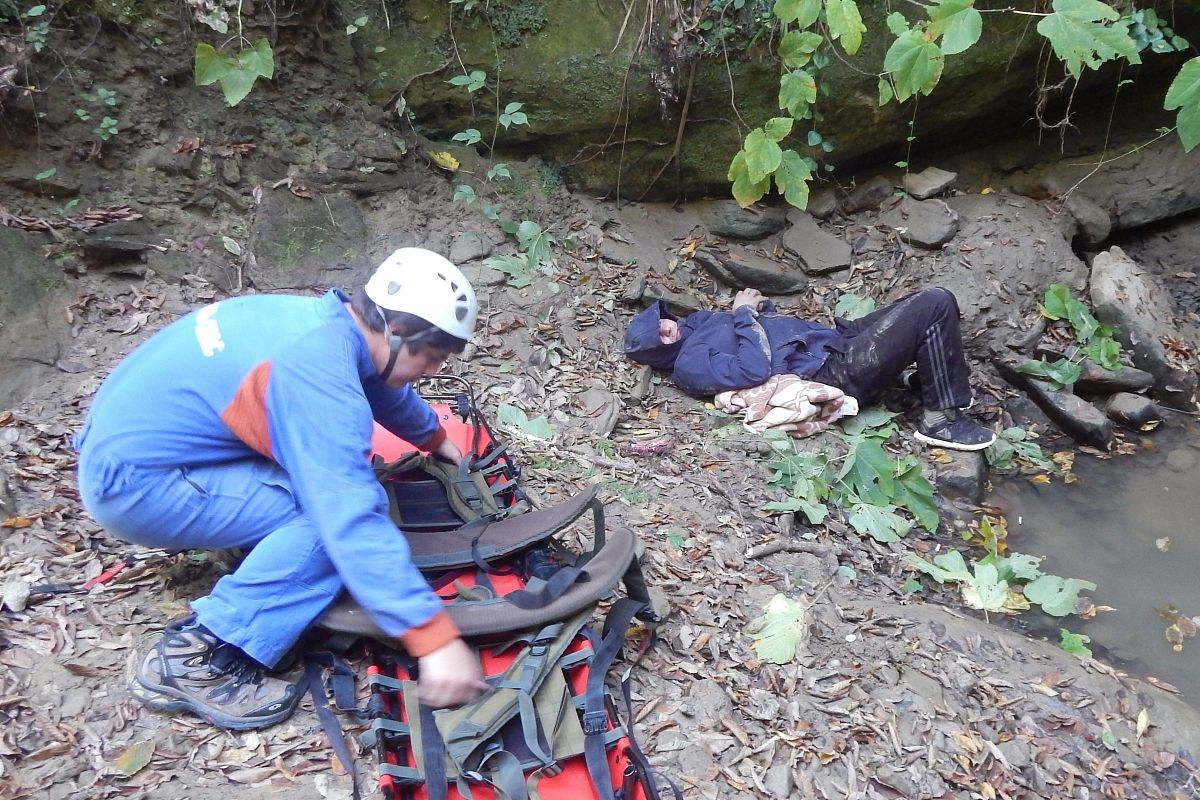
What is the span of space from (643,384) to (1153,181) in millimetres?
4724

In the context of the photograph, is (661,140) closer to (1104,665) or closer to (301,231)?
(301,231)

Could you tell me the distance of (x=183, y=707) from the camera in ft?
6.98

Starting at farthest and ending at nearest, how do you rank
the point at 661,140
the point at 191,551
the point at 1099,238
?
the point at 1099,238
the point at 661,140
the point at 191,551

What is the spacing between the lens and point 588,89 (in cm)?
520

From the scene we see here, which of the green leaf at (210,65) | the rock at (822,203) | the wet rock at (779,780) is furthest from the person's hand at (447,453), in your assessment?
the rock at (822,203)

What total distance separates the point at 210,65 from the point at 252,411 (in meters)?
2.70

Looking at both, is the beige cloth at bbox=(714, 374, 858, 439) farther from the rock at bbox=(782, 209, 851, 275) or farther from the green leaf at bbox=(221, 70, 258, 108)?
the green leaf at bbox=(221, 70, 258, 108)

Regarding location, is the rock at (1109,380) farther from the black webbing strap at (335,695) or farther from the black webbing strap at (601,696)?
the black webbing strap at (335,695)

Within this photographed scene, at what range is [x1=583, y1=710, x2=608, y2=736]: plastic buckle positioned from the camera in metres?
2.08

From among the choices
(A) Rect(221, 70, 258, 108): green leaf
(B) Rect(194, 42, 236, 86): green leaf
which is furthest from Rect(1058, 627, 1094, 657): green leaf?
(B) Rect(194, 42, 236, 86): green leaf

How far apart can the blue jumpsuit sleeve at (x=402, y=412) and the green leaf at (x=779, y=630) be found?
1.43 m

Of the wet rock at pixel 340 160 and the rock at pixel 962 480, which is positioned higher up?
the wet rock at pixel 340 160

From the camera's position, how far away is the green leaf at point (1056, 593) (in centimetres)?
337

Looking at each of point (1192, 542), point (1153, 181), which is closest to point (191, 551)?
point (1192, 542)
